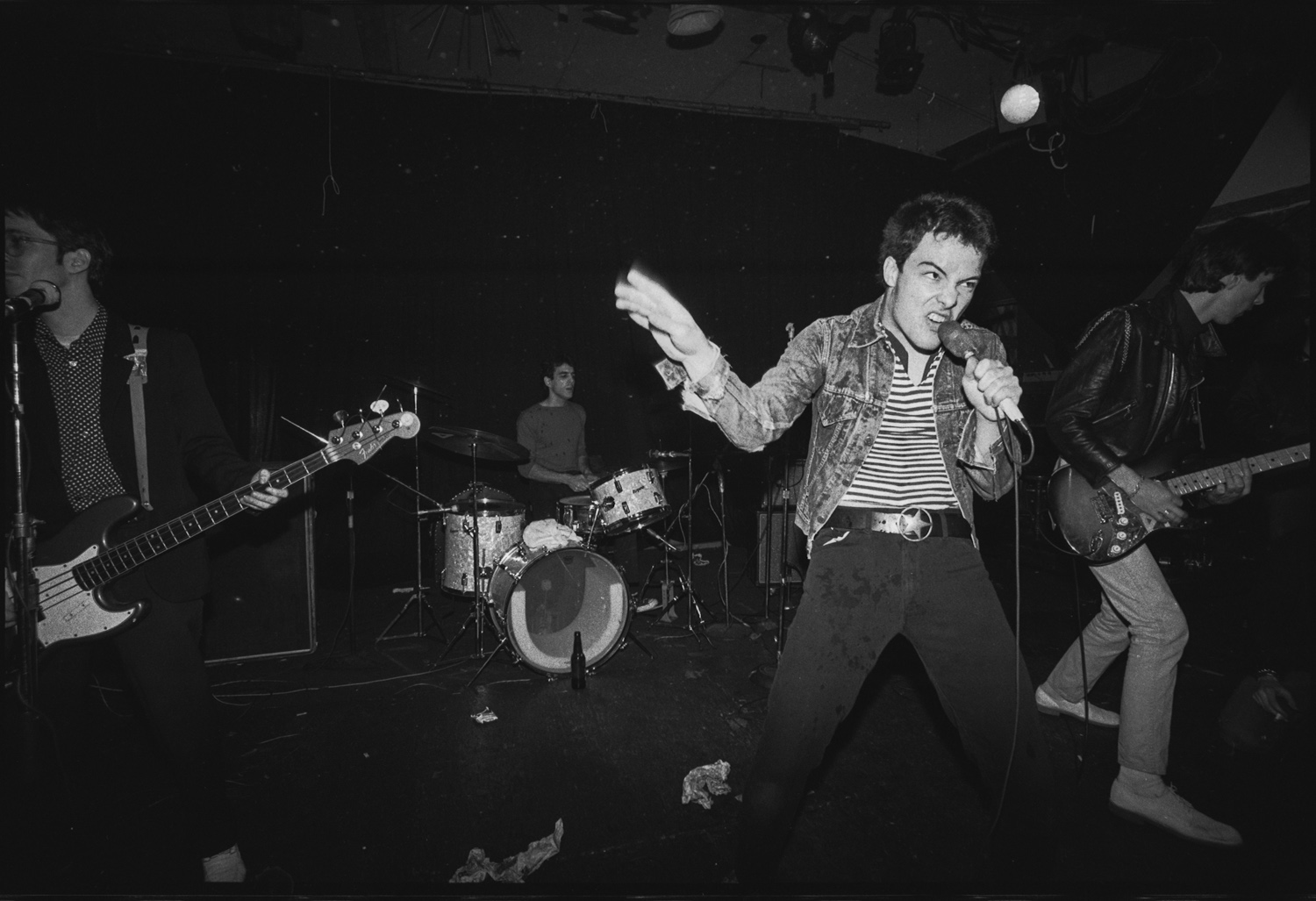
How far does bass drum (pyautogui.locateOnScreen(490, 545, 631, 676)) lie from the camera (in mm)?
4305

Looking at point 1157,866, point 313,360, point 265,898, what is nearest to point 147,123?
point 313,360

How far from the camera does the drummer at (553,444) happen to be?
620 centimetres

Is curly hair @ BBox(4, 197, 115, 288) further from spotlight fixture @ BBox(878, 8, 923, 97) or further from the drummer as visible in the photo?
spotlight fixture @ BBox(878, 8, 923, 97)

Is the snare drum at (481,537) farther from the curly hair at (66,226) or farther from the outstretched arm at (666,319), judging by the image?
the outstretched arm at (666,319)

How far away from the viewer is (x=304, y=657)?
493 cm

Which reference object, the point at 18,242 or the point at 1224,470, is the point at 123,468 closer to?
the point at 18,242

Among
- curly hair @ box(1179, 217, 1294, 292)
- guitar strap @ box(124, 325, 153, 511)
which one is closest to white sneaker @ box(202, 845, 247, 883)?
guitar strap @ box(124, 325, 153, 511)

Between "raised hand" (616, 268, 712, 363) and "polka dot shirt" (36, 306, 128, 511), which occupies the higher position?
"raised hand" (616, 268, 712, 363)

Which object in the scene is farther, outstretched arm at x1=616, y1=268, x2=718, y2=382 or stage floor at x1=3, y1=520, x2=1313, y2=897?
stage floor at x1=3, y1=520, x2=1313, y2=897

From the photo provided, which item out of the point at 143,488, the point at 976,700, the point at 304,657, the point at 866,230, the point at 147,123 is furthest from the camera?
the point at 866,230

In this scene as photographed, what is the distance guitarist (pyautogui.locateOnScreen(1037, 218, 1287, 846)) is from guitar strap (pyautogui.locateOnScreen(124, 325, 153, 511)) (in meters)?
3.89

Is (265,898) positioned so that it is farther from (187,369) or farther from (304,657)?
(304,657)

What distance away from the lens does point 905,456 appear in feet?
6.77

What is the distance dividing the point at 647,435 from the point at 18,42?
7333 millimetres
